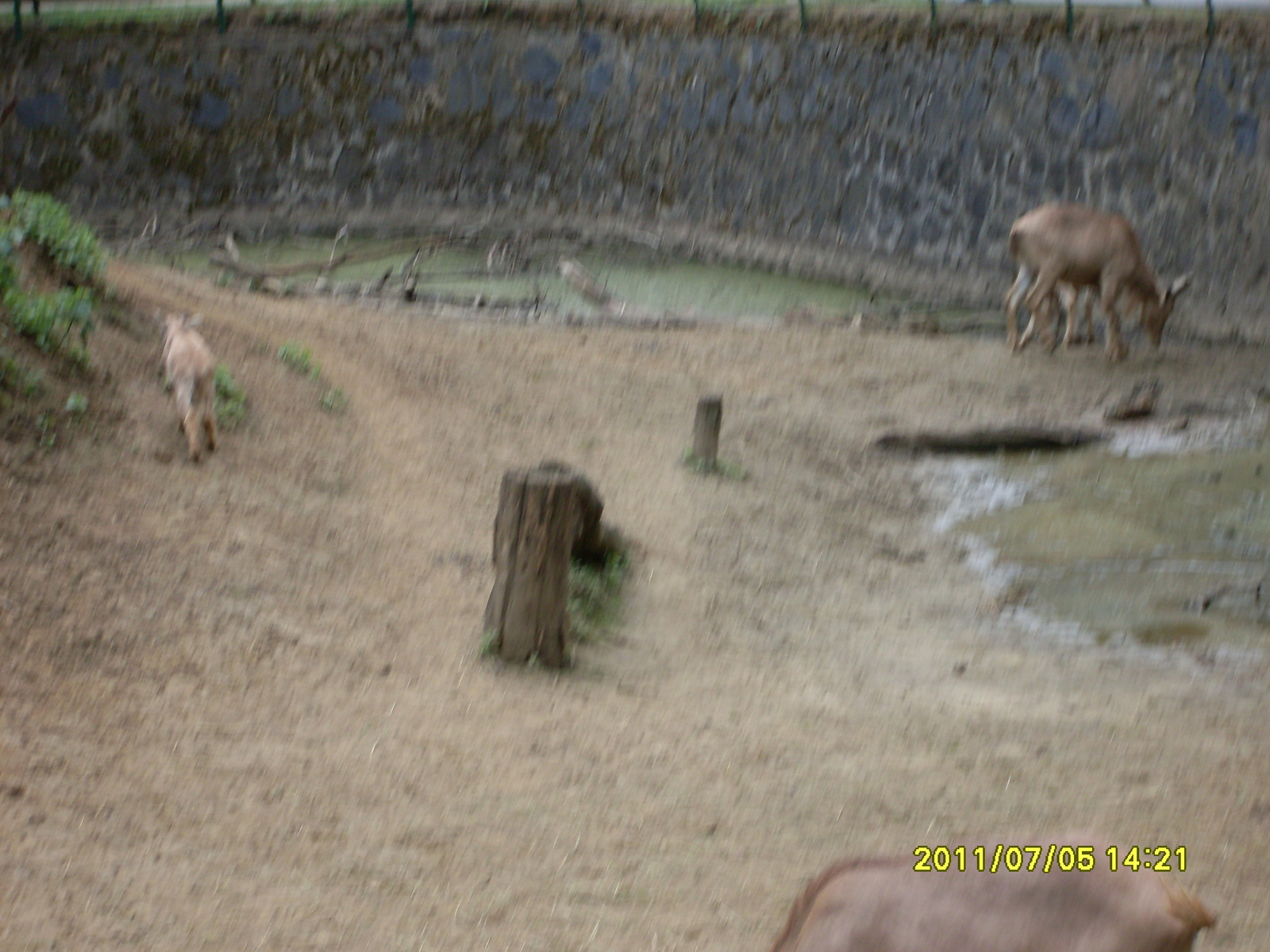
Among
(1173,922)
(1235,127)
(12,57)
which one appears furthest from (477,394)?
(12,57)

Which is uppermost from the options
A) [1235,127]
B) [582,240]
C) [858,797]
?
[1235,127]

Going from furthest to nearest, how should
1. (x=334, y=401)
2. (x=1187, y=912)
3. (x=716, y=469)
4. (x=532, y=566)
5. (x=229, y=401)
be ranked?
(x=716, y=469), (x=334, y=401), (x=229, y=401), (x=532, y=566), (x=1187, y=912)

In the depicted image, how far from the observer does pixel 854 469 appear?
416 inches

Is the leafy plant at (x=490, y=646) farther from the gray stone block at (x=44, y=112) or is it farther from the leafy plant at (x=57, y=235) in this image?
the gray stone block at (x=44, y=112)

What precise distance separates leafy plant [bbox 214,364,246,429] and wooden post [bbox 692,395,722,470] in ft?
10.4

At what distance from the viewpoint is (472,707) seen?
5.83 meters

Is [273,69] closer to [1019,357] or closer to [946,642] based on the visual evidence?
[1019,357]

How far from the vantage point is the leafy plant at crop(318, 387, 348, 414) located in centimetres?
909

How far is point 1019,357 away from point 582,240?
21.8 ft

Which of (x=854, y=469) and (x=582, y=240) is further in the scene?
(x=582, y=240)

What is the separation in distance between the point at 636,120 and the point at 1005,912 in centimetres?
1665

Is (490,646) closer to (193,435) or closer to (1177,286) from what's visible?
(193,435)

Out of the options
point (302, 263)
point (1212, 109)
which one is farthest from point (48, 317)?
point (1212, 109)

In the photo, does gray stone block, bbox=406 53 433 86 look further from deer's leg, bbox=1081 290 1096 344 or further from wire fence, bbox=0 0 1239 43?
deer's leg, bbox=1081 290 1096 344
